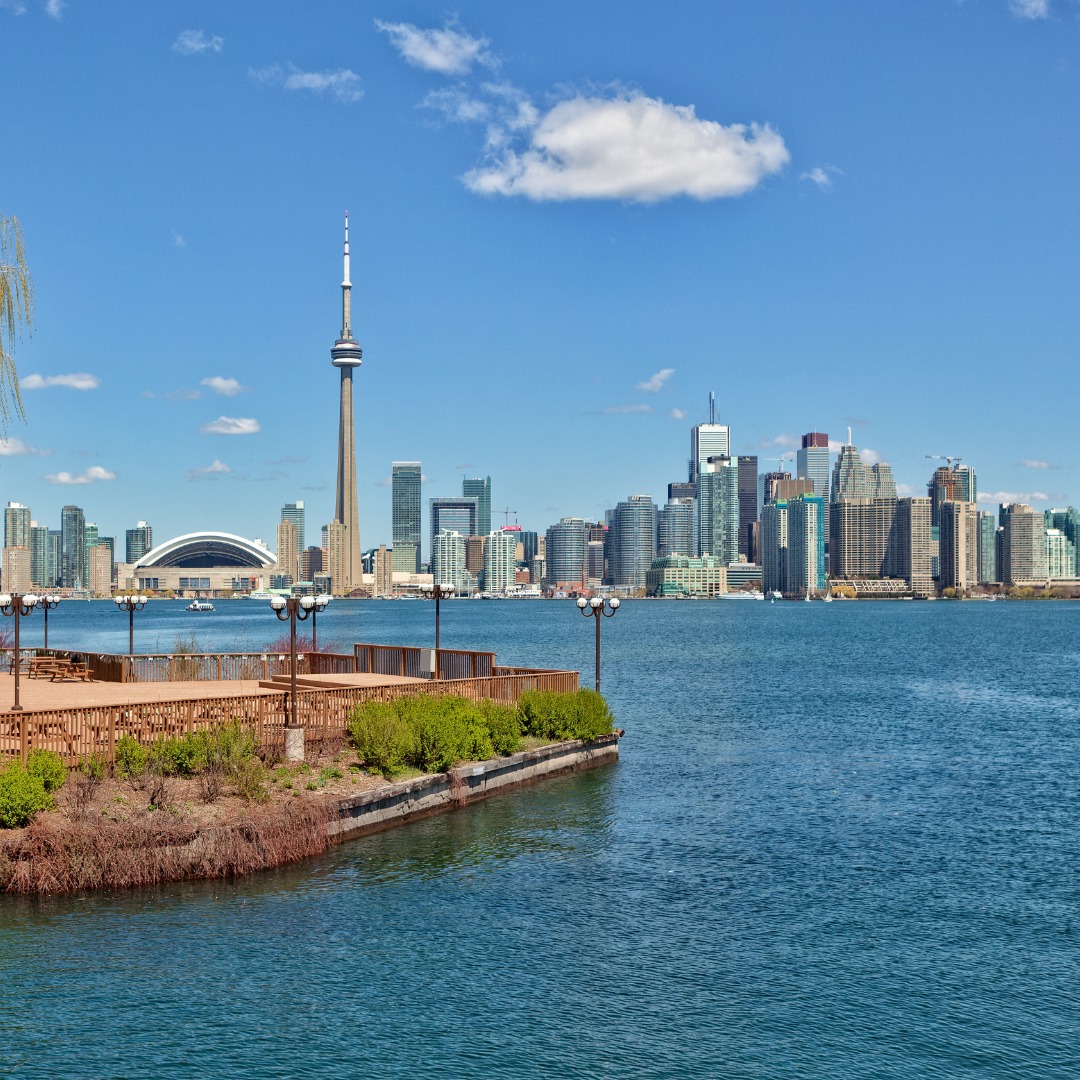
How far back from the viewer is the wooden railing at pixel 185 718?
22562 mm

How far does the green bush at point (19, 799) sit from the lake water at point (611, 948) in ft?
6.22

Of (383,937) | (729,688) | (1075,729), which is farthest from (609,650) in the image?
(383,937)

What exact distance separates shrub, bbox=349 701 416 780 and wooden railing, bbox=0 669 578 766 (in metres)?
1.00

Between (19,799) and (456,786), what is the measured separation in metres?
10.1

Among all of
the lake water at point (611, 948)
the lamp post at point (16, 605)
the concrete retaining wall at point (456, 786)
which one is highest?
the lamp post at point (16, 605)

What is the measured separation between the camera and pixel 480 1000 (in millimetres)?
15062

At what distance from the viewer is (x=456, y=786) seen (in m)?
26.9

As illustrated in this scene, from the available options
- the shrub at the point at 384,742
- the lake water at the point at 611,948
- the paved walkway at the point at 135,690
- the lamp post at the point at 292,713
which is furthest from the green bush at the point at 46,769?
the paved walkway at the point at 135,690

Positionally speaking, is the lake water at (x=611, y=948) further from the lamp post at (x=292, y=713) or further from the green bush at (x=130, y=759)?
the green bush at (x=130, y=759)

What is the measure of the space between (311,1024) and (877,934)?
901 centimetres

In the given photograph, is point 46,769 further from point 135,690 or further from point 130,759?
point 135,690

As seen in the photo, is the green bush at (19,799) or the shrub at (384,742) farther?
the shrub at (384,742)

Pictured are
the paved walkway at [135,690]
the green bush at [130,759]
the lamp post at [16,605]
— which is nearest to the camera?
the green bush at [130,759]

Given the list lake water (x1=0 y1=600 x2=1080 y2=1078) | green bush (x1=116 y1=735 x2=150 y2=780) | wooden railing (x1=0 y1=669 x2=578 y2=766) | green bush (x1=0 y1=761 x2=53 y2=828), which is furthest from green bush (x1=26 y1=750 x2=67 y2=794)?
lake water (x1=0 y1=600 x2=1080 y2=1078)
